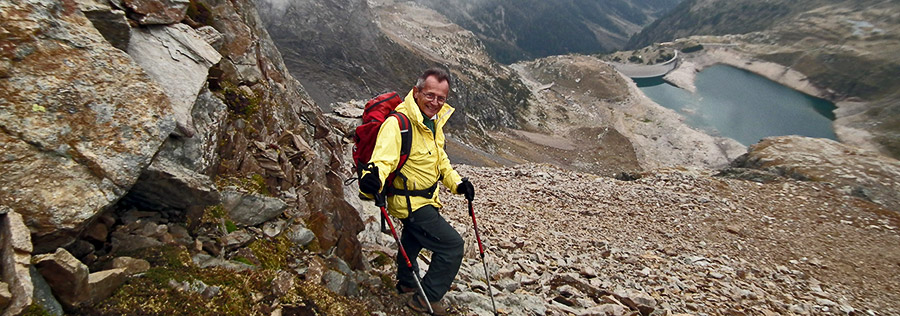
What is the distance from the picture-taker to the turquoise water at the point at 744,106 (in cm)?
9862

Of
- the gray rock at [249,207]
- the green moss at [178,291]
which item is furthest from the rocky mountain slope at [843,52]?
the green moss at [178,291]

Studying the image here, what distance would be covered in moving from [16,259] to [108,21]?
2926 millimetres

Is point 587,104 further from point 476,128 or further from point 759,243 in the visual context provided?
point 759,243

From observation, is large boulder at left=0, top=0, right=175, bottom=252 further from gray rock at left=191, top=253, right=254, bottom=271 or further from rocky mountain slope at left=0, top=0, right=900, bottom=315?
gray rock at left=191, top=253, right=254, bottom=271

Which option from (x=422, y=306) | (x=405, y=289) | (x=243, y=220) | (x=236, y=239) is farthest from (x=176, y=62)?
(x=422, y=306)

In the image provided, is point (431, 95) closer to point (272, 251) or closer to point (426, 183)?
point (426, 183)

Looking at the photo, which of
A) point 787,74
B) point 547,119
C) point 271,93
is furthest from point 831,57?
point 271,93

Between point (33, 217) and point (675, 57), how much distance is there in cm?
17975

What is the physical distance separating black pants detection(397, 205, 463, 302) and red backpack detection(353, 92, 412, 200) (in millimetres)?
641

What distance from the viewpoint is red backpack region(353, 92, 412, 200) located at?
198 inches

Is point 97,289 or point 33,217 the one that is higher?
point 33,217

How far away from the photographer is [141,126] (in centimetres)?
390

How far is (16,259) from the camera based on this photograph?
9.07ft

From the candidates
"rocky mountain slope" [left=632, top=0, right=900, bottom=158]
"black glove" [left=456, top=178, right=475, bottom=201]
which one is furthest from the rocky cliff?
"rocky mountain slope" [left=632, top=0, right=900, bottom=158]
